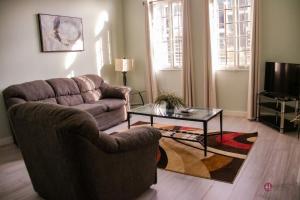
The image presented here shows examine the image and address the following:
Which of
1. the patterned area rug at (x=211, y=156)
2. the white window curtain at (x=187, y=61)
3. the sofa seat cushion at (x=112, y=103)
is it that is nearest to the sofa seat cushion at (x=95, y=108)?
the sofa seat cushion at (x=112, y=103)

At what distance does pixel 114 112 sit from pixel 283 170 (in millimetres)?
2921

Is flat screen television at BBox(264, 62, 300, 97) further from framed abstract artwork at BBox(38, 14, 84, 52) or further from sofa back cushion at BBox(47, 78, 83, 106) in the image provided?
framed abstract artwork at BBox(38, 14, 84, 52)

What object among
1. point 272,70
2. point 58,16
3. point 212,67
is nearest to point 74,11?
point 58,16

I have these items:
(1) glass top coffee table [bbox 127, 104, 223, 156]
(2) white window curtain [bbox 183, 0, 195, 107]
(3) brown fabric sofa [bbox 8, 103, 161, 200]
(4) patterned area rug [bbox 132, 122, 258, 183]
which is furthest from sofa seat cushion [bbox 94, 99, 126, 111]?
(3) brown fabric sofa [bbox 8, 103, 161, 200]

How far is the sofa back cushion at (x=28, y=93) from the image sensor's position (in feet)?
13.0

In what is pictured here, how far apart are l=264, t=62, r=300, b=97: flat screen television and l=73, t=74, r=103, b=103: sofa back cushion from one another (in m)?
3.14

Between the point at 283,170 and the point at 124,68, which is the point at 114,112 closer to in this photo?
the point at 124,68

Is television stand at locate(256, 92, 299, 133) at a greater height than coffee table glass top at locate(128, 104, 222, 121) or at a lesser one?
lesser

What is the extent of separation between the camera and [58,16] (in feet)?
16.0

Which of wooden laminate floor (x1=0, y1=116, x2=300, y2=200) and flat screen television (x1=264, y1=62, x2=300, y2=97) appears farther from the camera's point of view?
flat screen television (x1=264, y1=62, x2=300, y2=97)

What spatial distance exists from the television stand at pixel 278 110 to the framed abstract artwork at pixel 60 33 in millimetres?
3583

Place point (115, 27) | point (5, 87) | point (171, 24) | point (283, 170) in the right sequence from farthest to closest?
1. point (115, 27)
2. point (171, 24)
3. point (5, 87)
4. point (283, 170)

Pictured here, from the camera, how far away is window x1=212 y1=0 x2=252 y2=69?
501cm

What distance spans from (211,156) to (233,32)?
277cm
